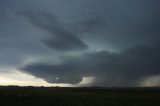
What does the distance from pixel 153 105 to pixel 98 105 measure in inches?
628

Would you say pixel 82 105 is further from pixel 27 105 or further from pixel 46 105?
pixel 27 105

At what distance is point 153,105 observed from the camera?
82.9 metres

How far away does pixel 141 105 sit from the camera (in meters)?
85.4

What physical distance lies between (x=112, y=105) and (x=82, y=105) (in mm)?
9208

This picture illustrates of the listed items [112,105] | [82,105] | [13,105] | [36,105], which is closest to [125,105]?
[112,105]

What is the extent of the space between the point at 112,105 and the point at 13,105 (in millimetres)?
28481

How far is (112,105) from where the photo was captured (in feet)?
274

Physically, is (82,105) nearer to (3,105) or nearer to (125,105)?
(125,105)

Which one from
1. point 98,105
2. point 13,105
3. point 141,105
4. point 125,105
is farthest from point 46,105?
point 141,105

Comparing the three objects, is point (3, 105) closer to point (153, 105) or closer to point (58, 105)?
point (58, 105)

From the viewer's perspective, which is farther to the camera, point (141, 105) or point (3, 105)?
point (141, 105)

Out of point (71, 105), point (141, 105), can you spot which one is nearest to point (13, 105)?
point (71, 105)

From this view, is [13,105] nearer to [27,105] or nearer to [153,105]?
[27,105]

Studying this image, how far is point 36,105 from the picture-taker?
266 feet
